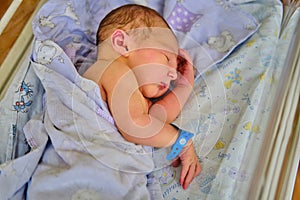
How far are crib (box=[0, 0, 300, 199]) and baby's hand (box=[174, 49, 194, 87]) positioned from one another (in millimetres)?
46

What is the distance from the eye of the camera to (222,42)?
1.16m

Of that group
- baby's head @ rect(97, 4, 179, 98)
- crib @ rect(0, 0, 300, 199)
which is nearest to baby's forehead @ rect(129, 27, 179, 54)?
baby's head @ rect(97, 4, 179, 98)

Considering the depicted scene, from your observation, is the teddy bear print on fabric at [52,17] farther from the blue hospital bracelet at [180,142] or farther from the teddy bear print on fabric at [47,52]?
the blue hospital bracelet at [180,142]

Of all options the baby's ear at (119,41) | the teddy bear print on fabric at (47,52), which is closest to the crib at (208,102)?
the teddy bear print on fabric at (47,52)

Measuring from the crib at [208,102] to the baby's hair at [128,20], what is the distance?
10cm

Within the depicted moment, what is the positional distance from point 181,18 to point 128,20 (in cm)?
33

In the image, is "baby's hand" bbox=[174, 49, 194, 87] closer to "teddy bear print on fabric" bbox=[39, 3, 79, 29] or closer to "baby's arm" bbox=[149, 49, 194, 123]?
"baby's arm" bbox=[149, 49, 194, 123]

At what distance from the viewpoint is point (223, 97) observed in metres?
1.04

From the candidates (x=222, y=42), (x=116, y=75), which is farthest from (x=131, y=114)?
(x=222, y=42)

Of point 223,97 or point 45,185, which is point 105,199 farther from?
point 223,97

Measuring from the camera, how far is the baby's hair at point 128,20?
0.93m

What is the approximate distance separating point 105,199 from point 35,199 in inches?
5.2

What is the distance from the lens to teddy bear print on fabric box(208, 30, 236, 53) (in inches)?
45.1

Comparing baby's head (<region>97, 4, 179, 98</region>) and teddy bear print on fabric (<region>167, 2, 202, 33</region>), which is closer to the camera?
baby's head (<region>97, 4, 179, 98</region>)
